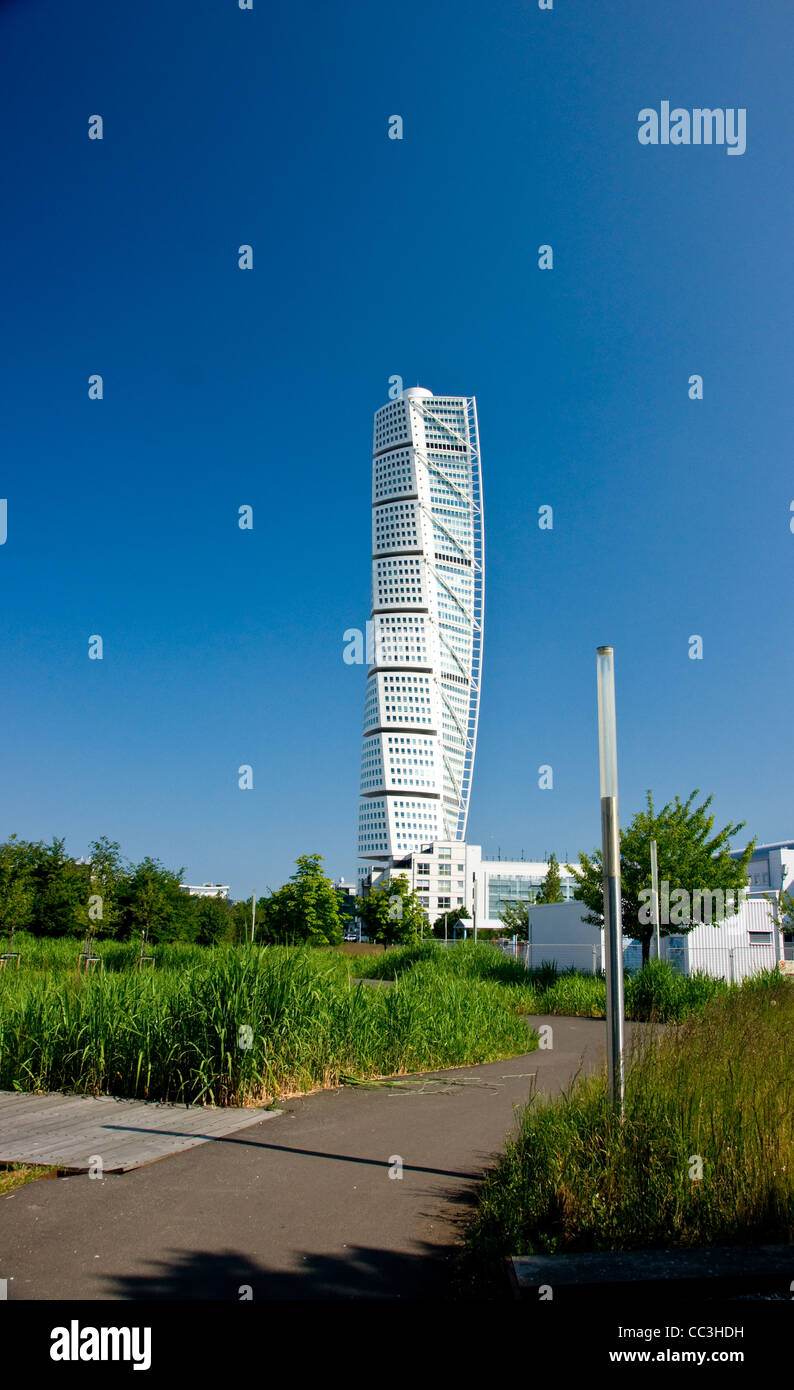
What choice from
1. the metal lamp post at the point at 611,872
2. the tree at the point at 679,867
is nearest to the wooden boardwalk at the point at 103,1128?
the metal lamp post at the point at 611,872

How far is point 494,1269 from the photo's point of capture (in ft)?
13.5

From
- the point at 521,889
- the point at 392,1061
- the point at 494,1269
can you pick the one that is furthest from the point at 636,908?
Answer: the point at 521,889

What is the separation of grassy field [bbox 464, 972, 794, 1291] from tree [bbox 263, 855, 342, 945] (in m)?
36.3

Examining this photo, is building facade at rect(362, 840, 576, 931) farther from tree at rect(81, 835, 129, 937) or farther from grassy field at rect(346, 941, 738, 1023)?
grassy field at rect(346, 941, 738, 1023)

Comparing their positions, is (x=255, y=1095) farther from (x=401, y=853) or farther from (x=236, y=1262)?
(x=401, y=853)

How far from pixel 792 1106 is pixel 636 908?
19351 millimetres

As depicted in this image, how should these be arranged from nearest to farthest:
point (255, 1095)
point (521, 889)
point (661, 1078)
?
1. point (661, 1078)
2. point (255, 1095)
3. point (521, 889)

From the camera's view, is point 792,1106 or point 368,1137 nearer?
point 792,1106

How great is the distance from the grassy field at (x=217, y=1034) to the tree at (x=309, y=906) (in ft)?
103

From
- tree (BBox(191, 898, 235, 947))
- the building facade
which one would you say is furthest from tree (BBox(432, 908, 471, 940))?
tree (BBox(191, 898, 235, 947))

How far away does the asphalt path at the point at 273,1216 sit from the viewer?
4.03 metres

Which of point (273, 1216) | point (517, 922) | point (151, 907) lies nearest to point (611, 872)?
point (273, 1216)

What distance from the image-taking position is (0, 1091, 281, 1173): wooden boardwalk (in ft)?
19.4

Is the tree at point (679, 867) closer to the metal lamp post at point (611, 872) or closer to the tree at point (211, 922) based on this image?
the metal lamp post at point (611, 872)
